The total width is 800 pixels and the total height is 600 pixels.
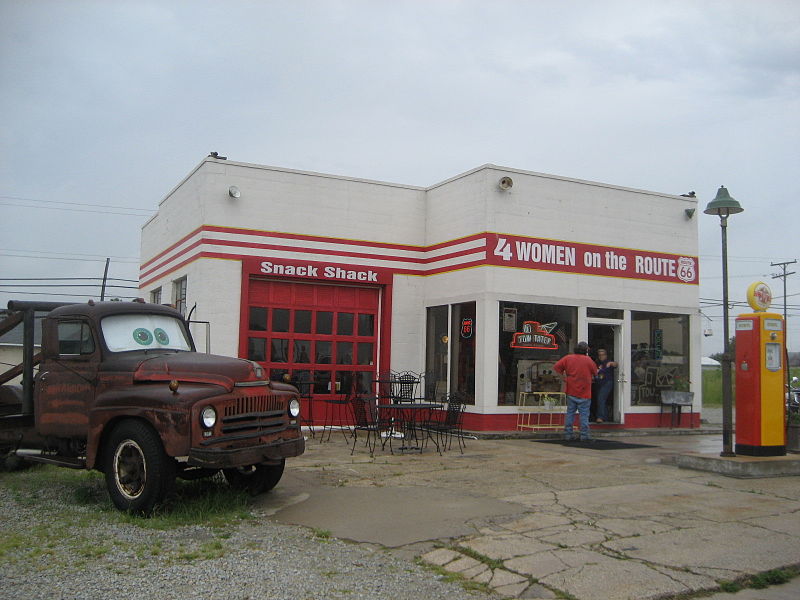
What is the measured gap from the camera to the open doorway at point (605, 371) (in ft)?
51.7

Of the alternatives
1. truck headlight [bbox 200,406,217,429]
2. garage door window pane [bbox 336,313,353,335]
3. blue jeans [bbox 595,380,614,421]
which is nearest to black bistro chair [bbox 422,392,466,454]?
garage door window pane [bbox 336,313,353,335]

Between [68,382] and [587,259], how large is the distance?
10796 mm

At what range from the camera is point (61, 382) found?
320 inches

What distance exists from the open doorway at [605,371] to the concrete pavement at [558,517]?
14.5ft

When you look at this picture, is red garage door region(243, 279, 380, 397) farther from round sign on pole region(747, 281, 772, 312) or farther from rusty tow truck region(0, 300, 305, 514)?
round sign on pole region(747, 281, 772, 312)

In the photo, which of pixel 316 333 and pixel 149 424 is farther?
pixel 316 333

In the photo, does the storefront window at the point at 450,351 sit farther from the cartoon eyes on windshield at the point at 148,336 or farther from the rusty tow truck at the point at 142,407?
the cartoon eyes on windshield at the point at 148,336

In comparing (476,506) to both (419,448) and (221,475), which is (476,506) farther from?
(419,448)

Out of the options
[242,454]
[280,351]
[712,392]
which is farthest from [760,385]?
[712,392]

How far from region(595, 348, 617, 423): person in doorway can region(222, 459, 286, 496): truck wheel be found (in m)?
9.29

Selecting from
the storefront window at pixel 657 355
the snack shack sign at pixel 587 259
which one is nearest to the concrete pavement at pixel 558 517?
the snack shack sign at pixel 587 259

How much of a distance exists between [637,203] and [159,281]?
11.3 metres

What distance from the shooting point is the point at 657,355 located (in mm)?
16391

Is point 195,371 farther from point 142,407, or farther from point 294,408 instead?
point 294,408
